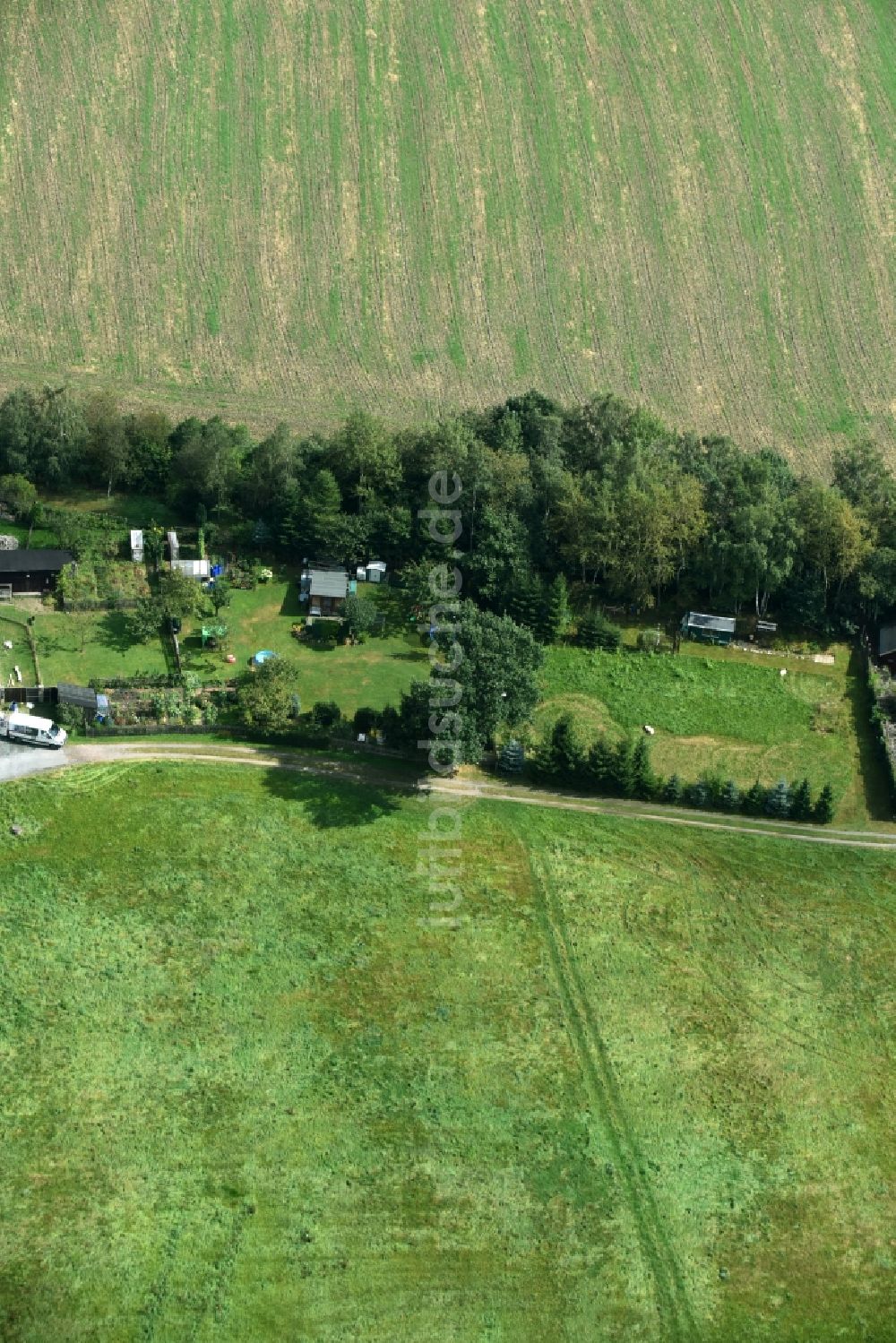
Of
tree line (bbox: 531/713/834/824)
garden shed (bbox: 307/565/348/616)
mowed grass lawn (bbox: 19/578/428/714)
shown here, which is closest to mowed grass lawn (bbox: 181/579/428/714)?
mowed grass lawn (bbox: 19/578/428/714)

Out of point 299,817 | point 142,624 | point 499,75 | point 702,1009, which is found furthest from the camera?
point 499,75

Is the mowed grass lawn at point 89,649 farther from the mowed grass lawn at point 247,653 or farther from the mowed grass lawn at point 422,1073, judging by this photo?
the mowed grass lawn at point 422,1073

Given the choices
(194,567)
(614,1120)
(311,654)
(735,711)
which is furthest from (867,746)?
(194,567)

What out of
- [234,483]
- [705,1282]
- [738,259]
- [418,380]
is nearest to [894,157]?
[738,259]

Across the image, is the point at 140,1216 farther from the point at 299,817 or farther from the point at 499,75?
the point at 499,75

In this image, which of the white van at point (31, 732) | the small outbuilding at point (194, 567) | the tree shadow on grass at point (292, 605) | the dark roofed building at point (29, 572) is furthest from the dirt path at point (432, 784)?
the small outbuilding at point (194, 567)

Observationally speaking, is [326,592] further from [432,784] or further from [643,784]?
[643,784]

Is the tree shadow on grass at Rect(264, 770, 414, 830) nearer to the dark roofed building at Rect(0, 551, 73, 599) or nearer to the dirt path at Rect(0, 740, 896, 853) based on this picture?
the dirt path at Rect(0, 740, 896, 853)
